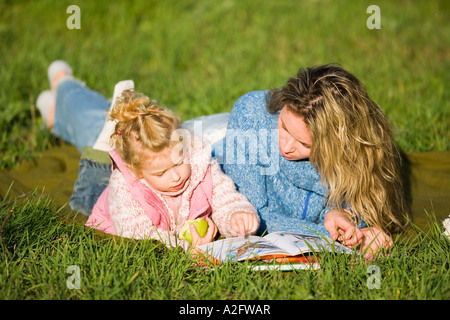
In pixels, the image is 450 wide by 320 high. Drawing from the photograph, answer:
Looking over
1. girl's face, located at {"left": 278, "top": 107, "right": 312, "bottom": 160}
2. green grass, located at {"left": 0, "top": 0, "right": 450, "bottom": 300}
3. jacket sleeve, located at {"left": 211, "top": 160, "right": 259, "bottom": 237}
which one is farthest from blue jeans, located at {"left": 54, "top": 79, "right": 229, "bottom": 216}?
girl's face, located at {"left": 278, "top": 107, "right": 312, "bottom": 160}

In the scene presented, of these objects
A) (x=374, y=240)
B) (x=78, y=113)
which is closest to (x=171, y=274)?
(x=374, y=240)

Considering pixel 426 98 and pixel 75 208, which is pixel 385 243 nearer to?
pixel 75 208

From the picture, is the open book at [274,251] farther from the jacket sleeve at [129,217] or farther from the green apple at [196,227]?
the jacket sleeve at [129,217]

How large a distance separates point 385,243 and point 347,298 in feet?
1.72

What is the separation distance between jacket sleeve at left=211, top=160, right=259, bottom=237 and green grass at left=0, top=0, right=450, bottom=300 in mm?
366

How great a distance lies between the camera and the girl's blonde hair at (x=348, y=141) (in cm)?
253

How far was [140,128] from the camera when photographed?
257 cm

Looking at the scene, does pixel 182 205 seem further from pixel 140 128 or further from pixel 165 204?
pixel 140 128

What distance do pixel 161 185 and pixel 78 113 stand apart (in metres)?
1.53

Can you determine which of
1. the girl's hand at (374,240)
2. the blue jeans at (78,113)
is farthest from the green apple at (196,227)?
the blue jeans at (78,113)

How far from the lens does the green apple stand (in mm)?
2627

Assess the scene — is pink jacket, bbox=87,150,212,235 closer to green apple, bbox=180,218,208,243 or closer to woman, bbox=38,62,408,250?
green apple, bbox=180,218,208,243

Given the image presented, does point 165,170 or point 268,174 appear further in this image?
point 268,174

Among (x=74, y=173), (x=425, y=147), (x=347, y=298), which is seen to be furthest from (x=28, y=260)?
(x=425, y=147)
